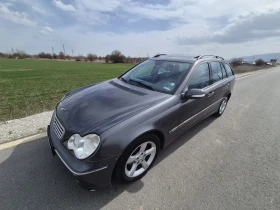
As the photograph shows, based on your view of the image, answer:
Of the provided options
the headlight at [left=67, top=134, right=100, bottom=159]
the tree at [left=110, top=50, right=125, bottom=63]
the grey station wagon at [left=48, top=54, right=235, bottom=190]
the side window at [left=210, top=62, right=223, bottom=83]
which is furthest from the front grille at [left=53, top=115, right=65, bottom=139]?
the tree at [left=110, top=50, right=125, bottom=63]

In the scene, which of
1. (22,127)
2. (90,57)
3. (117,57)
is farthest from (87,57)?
(22,127)

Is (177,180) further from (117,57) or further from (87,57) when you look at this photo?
(87,57)

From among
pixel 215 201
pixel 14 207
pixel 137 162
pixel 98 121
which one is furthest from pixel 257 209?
pixel 14 207

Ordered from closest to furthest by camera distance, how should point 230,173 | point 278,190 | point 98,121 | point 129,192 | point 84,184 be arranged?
point 84,184, point 98,121, point 129,192, point 278,190, point 230,173

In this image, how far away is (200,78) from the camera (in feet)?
10.2

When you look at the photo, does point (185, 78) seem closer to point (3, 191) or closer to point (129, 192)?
point (129, 192)

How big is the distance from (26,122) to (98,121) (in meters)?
2.69

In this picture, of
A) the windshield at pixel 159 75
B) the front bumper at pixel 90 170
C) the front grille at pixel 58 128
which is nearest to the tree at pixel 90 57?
the windshield at pixel 159 75

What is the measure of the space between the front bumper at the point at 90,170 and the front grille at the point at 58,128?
0.22m

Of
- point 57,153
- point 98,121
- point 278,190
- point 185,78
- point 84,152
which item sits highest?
point 185,78

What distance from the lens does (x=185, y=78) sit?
2734 mm

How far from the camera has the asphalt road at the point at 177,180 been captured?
193 centimetres

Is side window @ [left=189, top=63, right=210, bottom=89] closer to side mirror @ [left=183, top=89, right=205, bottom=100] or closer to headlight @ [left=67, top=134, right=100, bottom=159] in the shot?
side mirror @ [left=183, top=89, right=205, bottom=100]

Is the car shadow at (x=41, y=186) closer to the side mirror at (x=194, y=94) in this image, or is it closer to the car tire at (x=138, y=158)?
the car tire at (x=138, y=158)
